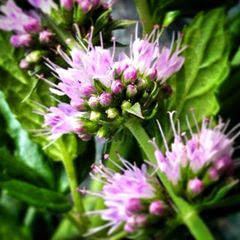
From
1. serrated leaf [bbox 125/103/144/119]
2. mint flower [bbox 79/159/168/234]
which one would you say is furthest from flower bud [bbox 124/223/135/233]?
serrated leaf [bbox 125/103/144/119]

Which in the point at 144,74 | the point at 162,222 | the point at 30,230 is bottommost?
the point at 30,230

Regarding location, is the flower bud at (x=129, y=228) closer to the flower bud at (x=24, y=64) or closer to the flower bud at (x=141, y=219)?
the flower bud at (x=141, y=219)

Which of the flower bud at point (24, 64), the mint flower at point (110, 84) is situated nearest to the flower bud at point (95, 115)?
the mint flower at point (110, 84)

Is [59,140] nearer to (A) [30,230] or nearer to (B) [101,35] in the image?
(B) [101,35]

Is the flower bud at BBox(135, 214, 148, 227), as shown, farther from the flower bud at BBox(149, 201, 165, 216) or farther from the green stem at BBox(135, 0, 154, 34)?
the green stem at BBox(135, 0, 154, 34)

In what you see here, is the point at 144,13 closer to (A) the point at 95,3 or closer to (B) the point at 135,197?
(A) the point at 95,3

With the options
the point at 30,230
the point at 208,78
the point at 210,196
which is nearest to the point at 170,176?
the point at 210,196
